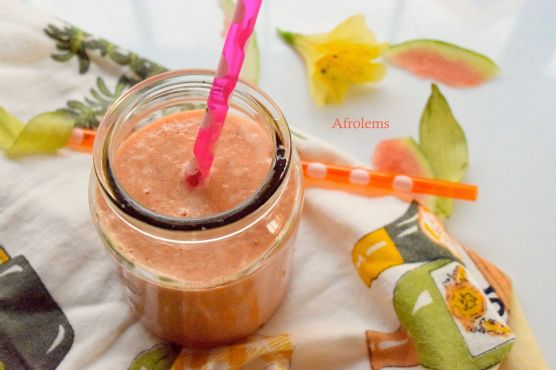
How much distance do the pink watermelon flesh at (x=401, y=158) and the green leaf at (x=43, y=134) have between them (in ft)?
1.17

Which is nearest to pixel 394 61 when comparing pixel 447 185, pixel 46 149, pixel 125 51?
pixel 447 185

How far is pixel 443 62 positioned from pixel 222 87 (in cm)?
44

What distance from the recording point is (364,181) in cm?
79

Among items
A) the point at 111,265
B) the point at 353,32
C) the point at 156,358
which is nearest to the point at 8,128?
the point at 111,265

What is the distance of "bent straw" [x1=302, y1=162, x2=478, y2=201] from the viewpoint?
0.79 meters

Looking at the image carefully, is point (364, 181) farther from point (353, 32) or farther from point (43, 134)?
point (43, 134)

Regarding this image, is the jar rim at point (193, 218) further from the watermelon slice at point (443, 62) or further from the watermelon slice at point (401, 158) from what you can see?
the watermelon slice at point (443, 62)

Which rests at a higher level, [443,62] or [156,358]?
[443,62]

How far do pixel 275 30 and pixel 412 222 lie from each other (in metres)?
0.33

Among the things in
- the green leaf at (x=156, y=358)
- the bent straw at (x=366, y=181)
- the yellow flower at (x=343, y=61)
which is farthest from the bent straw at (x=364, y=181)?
the green leaf at (x=156, y=358)

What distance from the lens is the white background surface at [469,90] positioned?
790 millimetres

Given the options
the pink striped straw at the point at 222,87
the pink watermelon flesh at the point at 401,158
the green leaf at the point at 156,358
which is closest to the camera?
the pink striped straw at the point at 222,87

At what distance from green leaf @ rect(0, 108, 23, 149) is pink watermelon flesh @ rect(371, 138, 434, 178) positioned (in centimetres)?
41

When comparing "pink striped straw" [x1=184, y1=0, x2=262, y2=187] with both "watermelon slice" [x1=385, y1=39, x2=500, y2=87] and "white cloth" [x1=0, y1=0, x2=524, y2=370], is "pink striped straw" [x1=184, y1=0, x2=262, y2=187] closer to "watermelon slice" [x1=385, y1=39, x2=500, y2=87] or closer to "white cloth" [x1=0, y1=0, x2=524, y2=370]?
"white cloth" [x1=0, y1=0, x2=524, y2=370]
